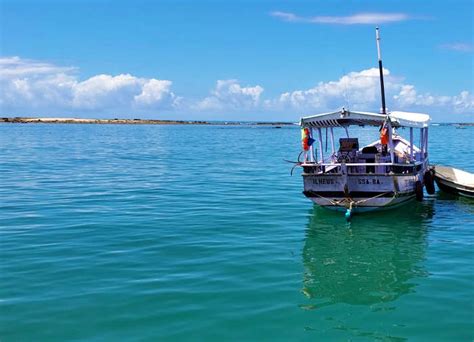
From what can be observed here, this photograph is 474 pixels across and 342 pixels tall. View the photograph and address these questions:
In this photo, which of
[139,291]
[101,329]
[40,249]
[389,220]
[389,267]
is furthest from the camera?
[389,220]

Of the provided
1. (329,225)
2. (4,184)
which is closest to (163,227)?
(329,225)

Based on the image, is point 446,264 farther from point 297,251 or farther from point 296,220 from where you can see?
point 296,220

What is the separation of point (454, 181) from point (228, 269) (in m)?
14.5

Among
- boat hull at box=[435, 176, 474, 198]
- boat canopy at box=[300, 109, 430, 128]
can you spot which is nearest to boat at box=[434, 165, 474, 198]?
boat hull at box=[435, 176, 474, 198]

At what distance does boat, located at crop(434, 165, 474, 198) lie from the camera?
2041 cm

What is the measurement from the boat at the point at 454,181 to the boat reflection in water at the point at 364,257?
3725mm

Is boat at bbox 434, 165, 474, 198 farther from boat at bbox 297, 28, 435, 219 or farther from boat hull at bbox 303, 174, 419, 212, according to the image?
boat hull at bbox 303, 174, 419, 212

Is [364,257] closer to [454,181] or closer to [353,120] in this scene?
[353,120]

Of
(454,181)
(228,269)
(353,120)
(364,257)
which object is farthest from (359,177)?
(454,181)

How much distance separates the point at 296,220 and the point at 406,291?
7.17 metres

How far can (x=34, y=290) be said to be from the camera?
31.7 ft

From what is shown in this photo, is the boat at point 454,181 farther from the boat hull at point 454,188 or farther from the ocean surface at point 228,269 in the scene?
the ocean surface at point 228,269

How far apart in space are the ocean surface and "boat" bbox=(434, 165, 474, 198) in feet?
2.02

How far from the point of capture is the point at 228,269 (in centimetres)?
1093
